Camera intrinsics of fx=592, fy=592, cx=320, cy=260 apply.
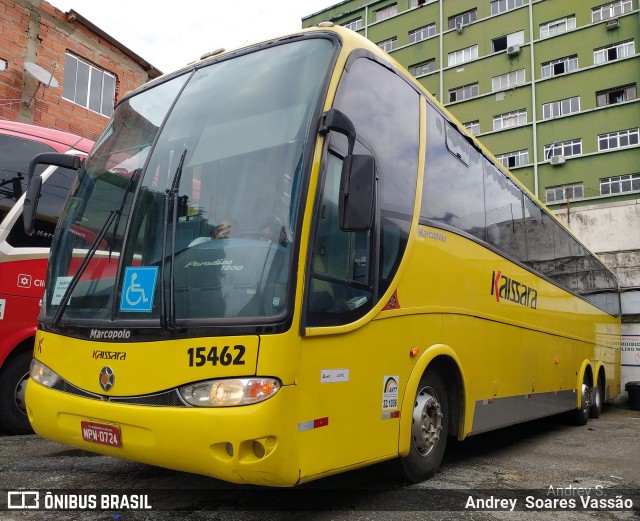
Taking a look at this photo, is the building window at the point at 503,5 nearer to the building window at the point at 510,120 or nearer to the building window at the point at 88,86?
the building window at the point at 510,120

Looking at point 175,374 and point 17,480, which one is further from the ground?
point 175,374

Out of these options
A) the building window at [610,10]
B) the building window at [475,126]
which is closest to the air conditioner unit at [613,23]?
the building window at [610,10]

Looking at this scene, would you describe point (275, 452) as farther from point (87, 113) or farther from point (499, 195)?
point (87, 113)

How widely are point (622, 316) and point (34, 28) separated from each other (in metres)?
17.3

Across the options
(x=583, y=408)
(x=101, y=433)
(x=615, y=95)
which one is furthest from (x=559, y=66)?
(x=101, y=433)

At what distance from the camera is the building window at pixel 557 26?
3412 centimetres

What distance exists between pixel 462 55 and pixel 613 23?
9042mm

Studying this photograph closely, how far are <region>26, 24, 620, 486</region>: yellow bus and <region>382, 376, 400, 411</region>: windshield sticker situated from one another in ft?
0.07

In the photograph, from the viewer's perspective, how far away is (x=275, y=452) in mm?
3236

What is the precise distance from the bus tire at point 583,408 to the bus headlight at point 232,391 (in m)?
8.26

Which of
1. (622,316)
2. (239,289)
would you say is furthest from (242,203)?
(622,316)

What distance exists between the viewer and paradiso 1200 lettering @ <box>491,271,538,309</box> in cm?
653

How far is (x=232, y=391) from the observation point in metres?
3.31

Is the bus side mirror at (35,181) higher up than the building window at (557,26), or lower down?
lower down
